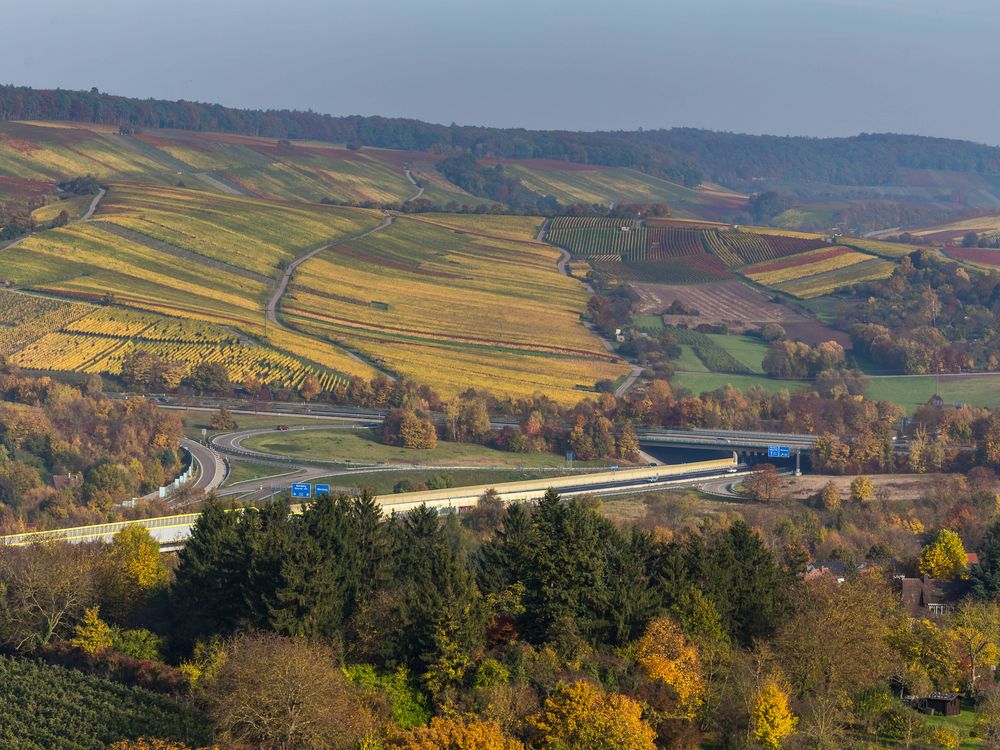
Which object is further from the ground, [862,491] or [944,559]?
[944,559]

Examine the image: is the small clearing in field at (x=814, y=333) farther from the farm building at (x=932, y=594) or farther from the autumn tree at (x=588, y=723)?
the autumn tree at (x=588, y=723)

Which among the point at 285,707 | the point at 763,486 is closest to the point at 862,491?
the point at 763,486

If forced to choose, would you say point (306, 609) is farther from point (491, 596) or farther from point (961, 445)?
point (961, 445)

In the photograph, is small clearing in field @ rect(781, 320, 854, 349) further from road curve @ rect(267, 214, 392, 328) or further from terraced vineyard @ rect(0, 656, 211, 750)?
terraced vineyard @ rect(0, 656, 211, 750)

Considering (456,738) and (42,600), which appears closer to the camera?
(456,738)

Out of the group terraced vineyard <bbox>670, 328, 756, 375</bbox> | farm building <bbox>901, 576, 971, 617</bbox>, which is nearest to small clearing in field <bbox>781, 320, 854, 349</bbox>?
terraced vineyard <bbox>670, 328, 756, 375</bbox>

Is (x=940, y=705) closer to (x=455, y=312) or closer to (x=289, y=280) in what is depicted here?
(x=455, y=312)

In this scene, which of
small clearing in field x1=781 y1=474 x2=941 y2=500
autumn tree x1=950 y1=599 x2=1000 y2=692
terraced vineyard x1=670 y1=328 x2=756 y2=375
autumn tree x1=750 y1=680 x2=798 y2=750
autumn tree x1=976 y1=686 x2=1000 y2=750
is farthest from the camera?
terraced vineyard x1=670 y1=328 x2=756 y2=375
